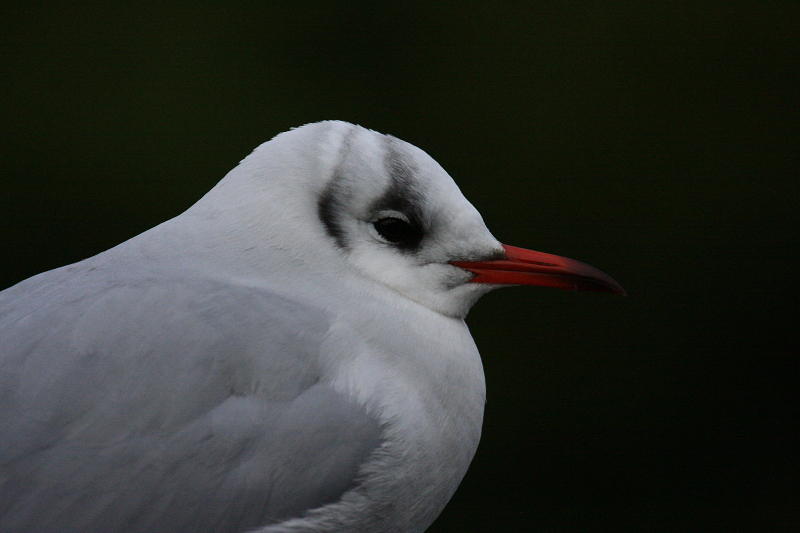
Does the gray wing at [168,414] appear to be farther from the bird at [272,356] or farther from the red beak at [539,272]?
the red beak at [539,272]

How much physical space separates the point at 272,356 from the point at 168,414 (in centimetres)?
12

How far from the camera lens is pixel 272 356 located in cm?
80

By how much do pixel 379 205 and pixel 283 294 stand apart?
0.48 feet

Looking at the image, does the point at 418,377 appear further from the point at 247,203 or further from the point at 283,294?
the point at 247,203

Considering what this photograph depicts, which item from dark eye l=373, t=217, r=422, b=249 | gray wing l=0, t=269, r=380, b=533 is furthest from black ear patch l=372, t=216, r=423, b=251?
gray wing l=0, t=269, r=380, b=533

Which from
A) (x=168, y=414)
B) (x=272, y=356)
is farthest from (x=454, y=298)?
(x=168, y=414)

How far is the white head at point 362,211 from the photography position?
89cm

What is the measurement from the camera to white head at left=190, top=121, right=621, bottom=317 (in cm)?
89

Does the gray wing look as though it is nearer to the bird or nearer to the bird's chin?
the bird

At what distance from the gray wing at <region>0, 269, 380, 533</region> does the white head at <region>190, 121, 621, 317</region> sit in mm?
96

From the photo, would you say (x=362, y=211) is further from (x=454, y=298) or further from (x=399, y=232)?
(x=454, y=298)

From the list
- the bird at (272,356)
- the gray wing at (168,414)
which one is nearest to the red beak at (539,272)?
the bird at (272,356)

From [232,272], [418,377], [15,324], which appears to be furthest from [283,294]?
[15,324]

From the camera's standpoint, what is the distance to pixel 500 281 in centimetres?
94
